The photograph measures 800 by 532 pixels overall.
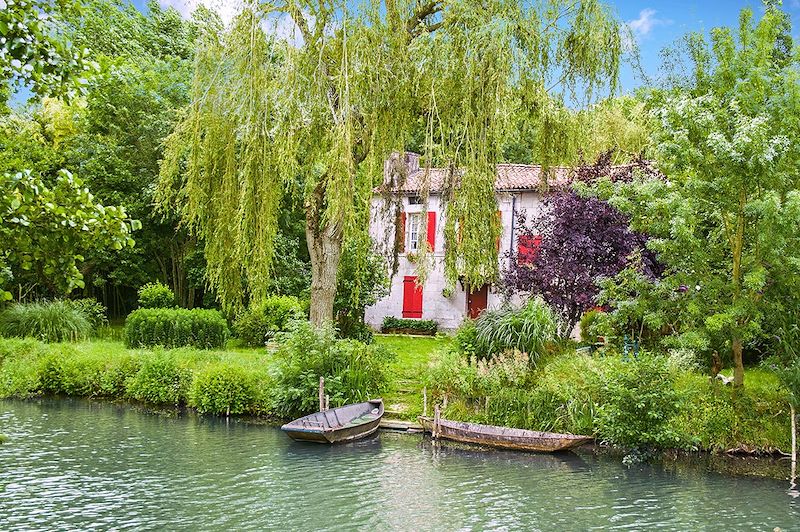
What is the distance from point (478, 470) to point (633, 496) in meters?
2.60

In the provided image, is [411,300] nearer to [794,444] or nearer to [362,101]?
[362,101]

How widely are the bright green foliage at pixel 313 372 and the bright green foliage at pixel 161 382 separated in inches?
98.3

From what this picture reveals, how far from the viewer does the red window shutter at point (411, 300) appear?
1332 inches

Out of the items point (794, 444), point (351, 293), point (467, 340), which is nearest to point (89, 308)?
point (351, 293)

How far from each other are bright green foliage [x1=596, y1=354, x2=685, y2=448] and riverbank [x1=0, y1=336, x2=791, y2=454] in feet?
0.08

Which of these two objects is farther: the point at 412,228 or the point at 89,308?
the point at 412,228

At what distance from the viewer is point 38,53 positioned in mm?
4547

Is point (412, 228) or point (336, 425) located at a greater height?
point (412, 228)

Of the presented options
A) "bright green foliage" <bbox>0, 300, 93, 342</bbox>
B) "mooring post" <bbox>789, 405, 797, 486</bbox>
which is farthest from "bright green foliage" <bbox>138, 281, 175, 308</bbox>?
"mooring post" <bbox>789, 405, 797, 486</bbox>

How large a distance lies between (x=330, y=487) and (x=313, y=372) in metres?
4.78

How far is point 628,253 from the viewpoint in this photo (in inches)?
783

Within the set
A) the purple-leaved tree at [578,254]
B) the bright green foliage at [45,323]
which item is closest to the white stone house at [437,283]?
the purple-leaved tree at [578,254]

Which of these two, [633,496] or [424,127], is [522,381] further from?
[424,127]

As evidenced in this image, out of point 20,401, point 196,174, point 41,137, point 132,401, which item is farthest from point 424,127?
point 41,137
